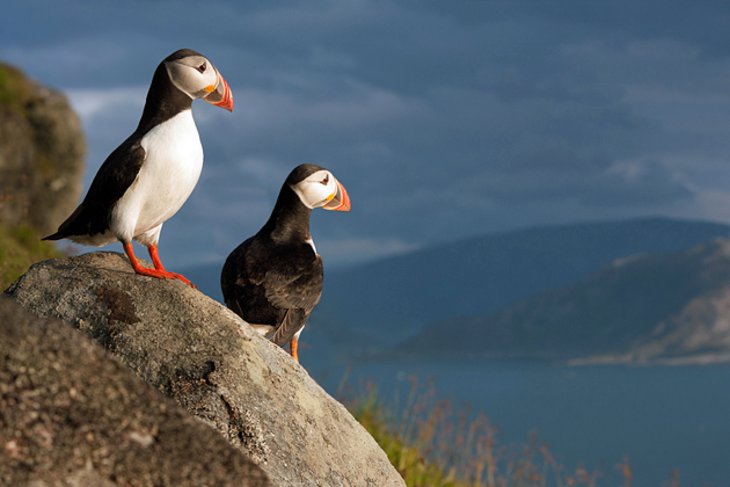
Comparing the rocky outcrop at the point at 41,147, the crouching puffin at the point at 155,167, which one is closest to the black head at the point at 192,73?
the crouching puffin at the point at 155,167

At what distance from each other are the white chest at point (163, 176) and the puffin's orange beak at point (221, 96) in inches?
13.9

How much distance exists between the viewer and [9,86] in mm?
27219

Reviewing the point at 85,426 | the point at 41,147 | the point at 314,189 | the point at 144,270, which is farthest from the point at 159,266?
the point at 41,147

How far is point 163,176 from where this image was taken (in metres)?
6.66

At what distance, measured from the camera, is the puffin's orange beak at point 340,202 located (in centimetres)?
797

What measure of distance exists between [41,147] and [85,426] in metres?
25.8

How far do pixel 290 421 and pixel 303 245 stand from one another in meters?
2.26

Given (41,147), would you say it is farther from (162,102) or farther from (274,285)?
(162,102)

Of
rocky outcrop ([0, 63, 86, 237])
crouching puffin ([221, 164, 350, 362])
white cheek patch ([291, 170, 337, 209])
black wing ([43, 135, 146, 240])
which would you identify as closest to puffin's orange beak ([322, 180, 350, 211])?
crouching puffin ([221, 164, 350, 362])

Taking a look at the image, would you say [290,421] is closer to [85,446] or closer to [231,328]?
Result: [231,328]

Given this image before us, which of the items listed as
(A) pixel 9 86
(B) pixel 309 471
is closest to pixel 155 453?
(B) pixel 309 471

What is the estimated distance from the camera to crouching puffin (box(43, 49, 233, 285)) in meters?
6.67

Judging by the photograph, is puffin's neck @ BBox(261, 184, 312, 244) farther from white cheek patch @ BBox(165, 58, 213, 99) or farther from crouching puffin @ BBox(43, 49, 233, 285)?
white cheek patch @ BBox(165, 58, 213, 99)

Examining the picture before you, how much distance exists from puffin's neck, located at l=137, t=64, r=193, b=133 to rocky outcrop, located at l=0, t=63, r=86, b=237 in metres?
20.1
